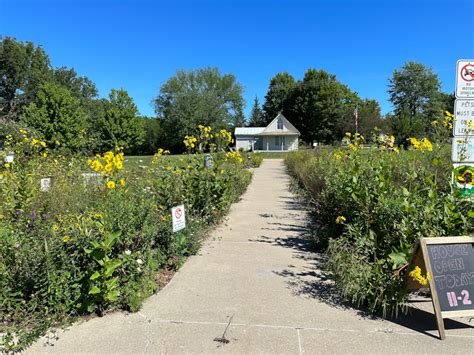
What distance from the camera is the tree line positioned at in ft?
130

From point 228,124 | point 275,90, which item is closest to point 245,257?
point 228,124

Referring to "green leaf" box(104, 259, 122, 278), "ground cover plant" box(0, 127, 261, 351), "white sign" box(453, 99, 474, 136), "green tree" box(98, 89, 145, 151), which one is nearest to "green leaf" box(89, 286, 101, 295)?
"ground cover plant" box(0, 127, 261, 351)

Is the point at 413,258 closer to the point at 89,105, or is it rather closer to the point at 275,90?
the point at 89,105

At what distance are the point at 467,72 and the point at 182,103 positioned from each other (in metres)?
49.7

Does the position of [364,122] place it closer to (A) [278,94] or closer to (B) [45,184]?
(A) [278,94]

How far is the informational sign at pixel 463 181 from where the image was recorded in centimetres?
339

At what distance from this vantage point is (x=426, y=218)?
3.31m

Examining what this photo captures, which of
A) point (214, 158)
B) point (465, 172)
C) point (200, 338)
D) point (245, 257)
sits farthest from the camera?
point (214, 158)

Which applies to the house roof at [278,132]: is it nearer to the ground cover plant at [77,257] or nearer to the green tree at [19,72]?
the green tree at [19,72]

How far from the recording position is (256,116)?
77.8 m

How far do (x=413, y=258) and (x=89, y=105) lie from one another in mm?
59221

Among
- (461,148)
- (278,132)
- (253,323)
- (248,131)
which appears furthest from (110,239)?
(248,131)

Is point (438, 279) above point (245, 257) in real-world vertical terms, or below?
above

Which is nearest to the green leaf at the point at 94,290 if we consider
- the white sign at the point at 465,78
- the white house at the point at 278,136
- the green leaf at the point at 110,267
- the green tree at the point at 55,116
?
the green leaf at the point at 110,267
